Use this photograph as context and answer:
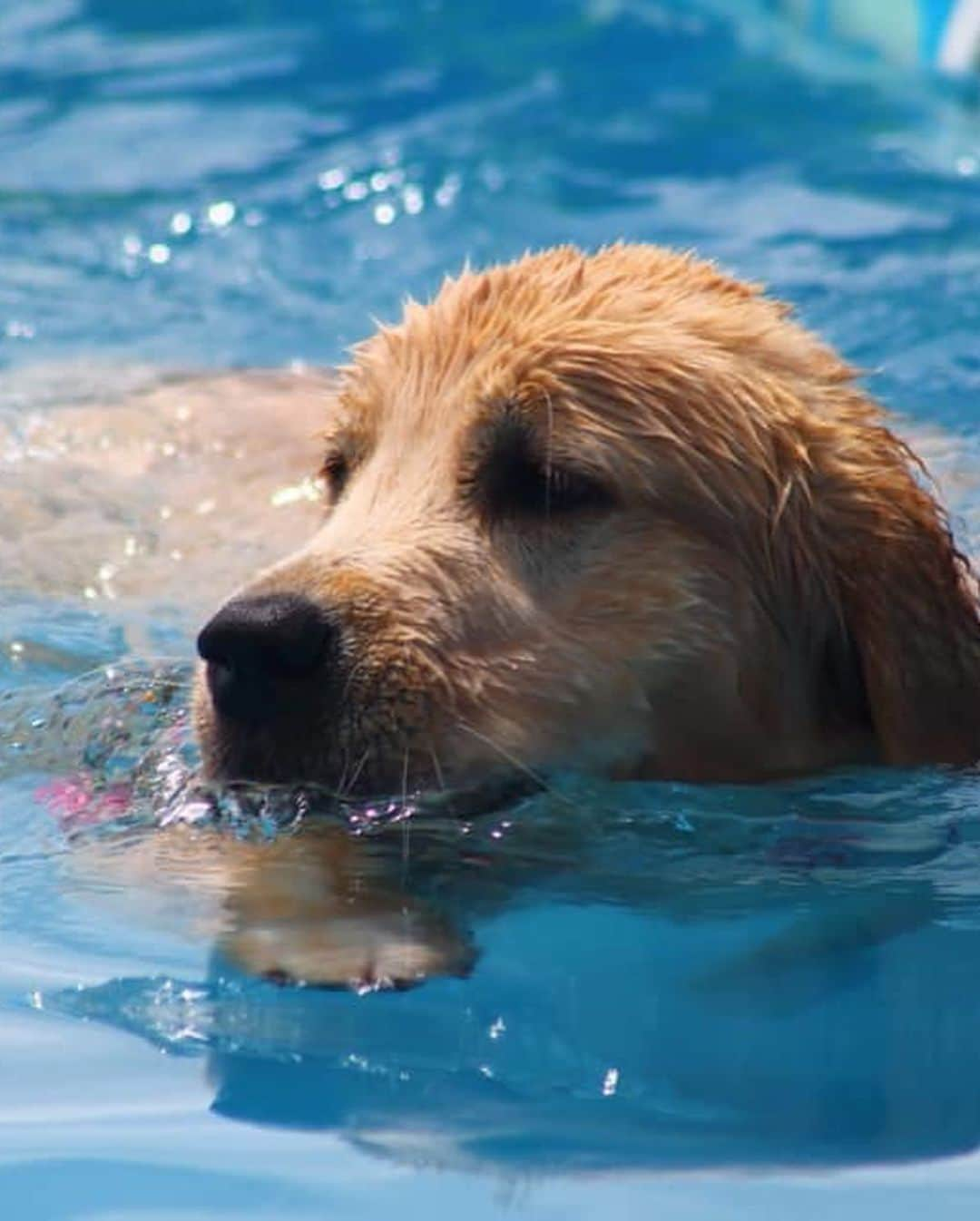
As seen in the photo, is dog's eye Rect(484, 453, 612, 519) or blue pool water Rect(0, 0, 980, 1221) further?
dog's eye Rect(484, 453, 612, 519)

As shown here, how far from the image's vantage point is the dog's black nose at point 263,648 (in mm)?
3600

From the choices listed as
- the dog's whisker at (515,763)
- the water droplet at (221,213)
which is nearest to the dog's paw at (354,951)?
the dog's whisker at (515,763)

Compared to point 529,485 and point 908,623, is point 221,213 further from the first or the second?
point 908,623

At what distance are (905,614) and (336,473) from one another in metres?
1.05

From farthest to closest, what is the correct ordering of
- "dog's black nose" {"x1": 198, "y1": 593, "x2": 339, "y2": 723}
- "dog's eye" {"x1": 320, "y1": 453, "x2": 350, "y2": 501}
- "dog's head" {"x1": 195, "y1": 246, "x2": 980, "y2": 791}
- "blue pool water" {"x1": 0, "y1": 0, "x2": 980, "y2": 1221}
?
"dog's eye" {"x1": 320, "y1": 453, "x2": 350, "y2": 501} → "dog's head" {"x1": 195, "y1": 246, "x2": 980, "y2": 791} → "dog's black nose" {"x1": 198, "y1": 593, "x2": 339, "y2": 723} → "blue pool water" {"x1": 0, "y1": 0, "x2": 980, "y2": 1221}

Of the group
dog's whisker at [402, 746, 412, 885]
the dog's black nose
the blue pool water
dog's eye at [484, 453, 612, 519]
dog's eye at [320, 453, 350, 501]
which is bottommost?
the blue pool water

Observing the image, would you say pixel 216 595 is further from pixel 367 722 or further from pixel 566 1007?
pixel 566 1007

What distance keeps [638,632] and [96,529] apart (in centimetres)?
251

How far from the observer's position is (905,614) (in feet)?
13.3

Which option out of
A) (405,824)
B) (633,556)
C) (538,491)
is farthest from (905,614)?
(405,824)

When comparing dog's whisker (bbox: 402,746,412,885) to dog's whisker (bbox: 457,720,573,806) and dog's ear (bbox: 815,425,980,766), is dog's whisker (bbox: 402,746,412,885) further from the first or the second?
dog's ear (bbox: 815,425,980,766)

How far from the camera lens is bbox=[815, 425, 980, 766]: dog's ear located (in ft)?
13.2

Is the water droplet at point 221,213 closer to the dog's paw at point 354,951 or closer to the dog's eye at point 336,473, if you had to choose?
the dog's eye at point 336,473

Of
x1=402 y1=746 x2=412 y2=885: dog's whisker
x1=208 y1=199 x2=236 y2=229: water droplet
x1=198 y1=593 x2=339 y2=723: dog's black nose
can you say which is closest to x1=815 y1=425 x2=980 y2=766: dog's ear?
x1=402 y1=746 x2=412 y2=885: dog's whisker
